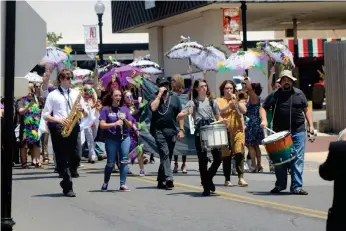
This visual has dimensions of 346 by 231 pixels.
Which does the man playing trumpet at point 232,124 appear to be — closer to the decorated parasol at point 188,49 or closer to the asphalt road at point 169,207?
the asphalt road at point 169,207

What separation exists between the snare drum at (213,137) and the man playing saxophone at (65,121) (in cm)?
199

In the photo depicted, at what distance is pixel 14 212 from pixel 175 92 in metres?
4.23

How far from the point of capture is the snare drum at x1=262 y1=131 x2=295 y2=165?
43.5ft

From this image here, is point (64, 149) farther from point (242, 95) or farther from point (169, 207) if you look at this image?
point (242, 95)

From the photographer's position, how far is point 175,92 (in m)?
15.6

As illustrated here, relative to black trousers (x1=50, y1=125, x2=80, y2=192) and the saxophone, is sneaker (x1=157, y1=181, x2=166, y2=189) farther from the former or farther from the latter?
the saxophone

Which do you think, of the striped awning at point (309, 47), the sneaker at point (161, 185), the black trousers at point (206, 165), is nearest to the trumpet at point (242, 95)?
the sneaker at point (161, 185)

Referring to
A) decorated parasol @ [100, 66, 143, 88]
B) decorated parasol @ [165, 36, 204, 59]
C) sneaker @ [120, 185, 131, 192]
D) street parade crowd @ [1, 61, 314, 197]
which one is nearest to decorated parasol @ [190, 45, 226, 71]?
decorated parasol @ [165, 36, 204, 59]

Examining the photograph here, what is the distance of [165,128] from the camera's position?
14930mm

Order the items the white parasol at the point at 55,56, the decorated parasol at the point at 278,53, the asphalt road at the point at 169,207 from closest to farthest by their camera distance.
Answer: the asphalt road at the point at 169,207
the decorated parasol at the point at 278,53
the white parasol at the point at 55,56

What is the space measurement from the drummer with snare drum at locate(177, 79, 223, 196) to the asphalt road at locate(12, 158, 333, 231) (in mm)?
316

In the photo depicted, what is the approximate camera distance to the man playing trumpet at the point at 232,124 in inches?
581

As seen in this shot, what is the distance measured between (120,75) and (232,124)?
21.3 feet

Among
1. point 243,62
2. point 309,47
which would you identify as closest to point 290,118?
point 243,62
